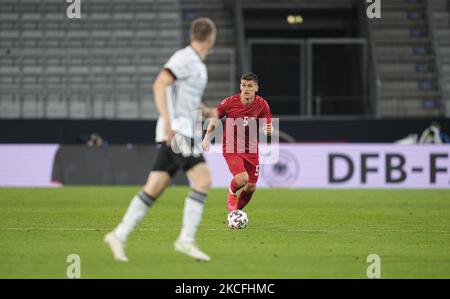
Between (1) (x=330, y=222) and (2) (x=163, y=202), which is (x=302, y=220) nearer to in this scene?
(1) (x=330, y=222)

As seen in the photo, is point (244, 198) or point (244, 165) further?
point (244, 165)

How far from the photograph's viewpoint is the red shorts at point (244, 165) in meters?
14.5

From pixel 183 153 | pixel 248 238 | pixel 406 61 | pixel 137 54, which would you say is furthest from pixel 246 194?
pixel 406 61

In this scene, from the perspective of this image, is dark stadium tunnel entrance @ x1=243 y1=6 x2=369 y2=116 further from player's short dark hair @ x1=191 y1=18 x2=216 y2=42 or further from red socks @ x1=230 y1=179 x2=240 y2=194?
player's short dark hair @ x1=191 y1=18 x2=216 y2=42

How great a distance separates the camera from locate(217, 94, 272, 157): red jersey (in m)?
14.8

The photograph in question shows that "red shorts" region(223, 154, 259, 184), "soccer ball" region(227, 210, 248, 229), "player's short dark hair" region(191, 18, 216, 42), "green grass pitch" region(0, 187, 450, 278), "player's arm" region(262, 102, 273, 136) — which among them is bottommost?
"green grass pitch" region(0, 187, 450, 278)

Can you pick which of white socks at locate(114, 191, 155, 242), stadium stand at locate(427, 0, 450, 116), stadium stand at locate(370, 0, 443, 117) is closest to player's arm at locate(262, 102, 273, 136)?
white socks at locate(114, 191, 155, 242)

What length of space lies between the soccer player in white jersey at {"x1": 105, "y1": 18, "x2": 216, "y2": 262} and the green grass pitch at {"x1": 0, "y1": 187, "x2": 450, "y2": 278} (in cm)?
29

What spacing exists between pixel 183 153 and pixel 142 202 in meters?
0.62

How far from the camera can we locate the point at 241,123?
15.0m

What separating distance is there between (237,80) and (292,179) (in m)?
6.54

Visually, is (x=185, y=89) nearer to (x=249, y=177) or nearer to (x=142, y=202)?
(x=142, y=202)

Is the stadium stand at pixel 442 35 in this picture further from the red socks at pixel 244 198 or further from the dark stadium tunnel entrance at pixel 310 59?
the red socks at pixel 244 198

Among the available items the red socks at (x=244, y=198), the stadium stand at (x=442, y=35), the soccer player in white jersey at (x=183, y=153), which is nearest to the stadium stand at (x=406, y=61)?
the stadium stand at (x=442, y=35)
